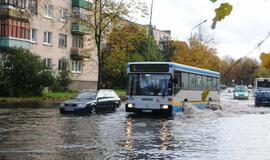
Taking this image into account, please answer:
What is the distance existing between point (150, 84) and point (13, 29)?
89.6 feet

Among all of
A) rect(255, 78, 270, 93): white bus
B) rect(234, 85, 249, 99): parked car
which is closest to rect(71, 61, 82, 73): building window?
rect(234, 85, 249, 99): parked car

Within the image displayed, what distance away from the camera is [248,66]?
18.3 feet

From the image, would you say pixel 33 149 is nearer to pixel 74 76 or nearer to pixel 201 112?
pixel 201 112

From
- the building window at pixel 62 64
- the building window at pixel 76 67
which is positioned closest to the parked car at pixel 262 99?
the building window at pixel 62 64

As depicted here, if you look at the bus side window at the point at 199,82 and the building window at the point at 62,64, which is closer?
the bus side window at the point at 199,82

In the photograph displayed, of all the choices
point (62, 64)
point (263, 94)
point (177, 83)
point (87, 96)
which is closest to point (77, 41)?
point (62, 64)

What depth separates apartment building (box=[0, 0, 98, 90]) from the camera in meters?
49.7

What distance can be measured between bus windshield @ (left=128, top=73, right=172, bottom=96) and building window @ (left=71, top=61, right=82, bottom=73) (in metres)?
39.4

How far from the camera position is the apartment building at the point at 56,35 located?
163ft

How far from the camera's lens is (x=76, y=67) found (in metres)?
67.0

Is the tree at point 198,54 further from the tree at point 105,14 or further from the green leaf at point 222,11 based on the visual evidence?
the green leaf at point 222,11

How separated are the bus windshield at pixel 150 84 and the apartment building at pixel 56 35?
75.2 ft

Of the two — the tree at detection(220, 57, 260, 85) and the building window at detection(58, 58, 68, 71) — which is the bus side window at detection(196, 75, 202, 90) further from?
the building window at detection(58, 58, 68, 71)

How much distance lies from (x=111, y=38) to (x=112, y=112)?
2068 centimetres
